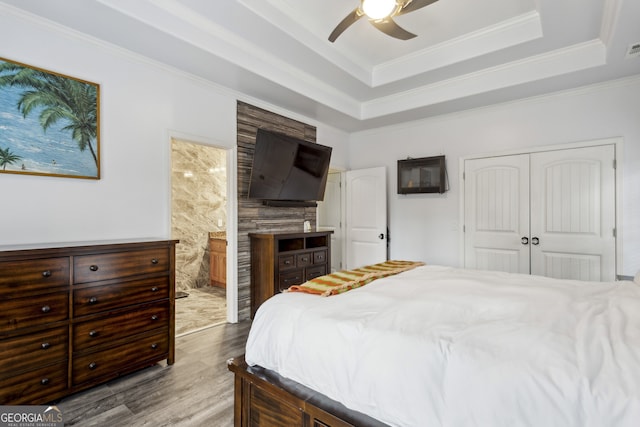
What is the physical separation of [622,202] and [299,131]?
3861 millimetres

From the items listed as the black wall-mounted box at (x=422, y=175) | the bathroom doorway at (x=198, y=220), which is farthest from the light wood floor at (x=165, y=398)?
the black wall-mounted box at (x=422, y=175)

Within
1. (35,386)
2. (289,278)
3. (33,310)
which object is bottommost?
(35,386)

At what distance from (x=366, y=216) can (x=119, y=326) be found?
3668 millimetres

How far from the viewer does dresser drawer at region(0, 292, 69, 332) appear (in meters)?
1.91

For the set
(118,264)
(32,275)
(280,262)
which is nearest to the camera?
(32,275)

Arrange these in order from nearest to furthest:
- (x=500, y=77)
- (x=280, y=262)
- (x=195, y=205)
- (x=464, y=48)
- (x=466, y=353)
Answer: (x=466, y=353) → (x=464, y=48) → (x=500, y=77) → (x=280, y=262) → (x=195, y=205)

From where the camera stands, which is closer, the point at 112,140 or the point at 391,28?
the point at 391,28

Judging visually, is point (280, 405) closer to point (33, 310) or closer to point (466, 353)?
point (466, 353)

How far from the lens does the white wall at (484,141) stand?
341 centimetres

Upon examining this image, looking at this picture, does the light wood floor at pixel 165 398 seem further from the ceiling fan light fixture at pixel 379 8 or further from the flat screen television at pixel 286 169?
the ceiling fan light fixture at pixel 379 8

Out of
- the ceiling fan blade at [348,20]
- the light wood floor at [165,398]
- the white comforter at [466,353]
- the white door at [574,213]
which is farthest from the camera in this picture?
the white door at [574,213]

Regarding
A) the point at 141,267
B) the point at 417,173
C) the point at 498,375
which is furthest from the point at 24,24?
the point at 417,173

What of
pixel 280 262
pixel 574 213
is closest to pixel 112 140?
pixel 280 262

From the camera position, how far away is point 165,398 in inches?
88.1
